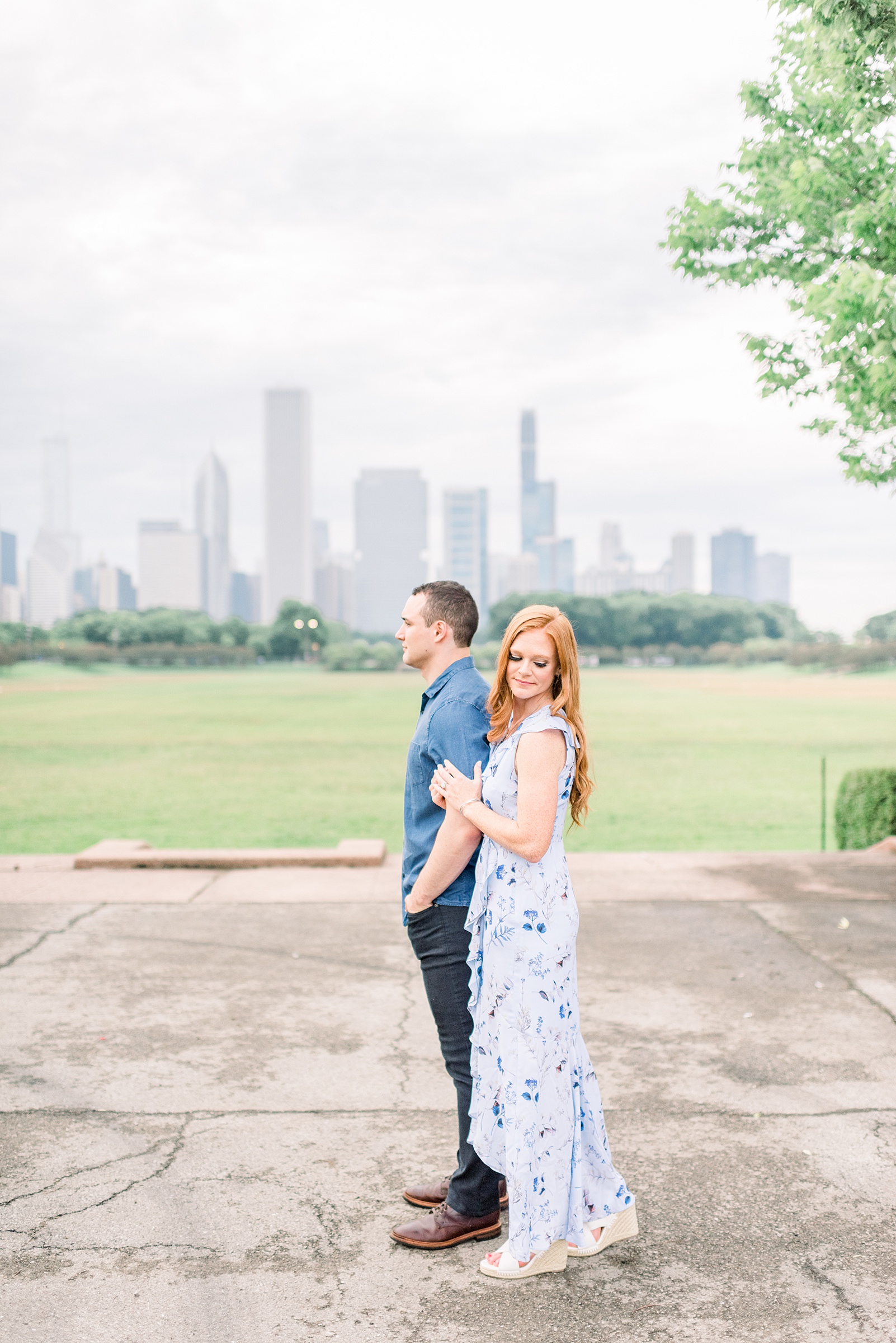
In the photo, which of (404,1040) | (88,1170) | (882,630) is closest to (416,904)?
(88,1170)

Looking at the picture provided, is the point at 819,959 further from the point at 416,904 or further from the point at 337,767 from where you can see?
the point at 337,767

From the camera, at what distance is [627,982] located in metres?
6.43

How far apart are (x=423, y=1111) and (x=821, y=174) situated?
730 centimetres

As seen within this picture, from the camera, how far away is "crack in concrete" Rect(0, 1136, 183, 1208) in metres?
3.81

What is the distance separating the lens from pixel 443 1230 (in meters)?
3.50

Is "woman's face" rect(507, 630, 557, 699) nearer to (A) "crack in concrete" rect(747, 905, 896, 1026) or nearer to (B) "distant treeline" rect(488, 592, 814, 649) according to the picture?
(A) "crack in concrete" rect(747, 905, 896, 1026)

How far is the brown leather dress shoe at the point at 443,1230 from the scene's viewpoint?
138 inches

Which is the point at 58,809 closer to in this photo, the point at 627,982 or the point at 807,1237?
the point at 627,982

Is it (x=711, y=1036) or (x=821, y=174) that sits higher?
(x=821, y=174)

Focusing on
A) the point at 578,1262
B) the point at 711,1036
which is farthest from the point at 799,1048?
the point at 578,1262

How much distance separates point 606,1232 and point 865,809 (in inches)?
354

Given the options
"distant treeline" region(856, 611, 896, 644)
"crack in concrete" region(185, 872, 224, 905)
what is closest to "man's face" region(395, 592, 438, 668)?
"crack in concrete" region(185, 872, 224, 905)

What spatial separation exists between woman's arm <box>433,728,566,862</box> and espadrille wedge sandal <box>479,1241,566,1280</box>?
1239 millimetres

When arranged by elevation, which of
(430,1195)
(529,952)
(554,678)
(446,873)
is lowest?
(430,1195)
